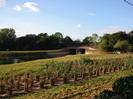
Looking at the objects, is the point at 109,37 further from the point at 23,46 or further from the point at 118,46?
the point at 23,46

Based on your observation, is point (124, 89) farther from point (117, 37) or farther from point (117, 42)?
point (117, 37)

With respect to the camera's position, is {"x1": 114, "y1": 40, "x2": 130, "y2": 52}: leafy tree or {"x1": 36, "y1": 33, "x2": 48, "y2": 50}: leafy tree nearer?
{"x1": 114, "y1": 40, "x2": 130, "y2": 52}: leafy tree

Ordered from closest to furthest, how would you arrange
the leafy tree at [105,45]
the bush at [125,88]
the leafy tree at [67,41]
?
the bush at [125,88]
the leafy tree at [105,45]
the leafy tree at [67,41]

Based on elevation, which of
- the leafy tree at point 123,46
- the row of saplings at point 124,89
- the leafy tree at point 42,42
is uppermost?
the leafy tree at point 42,42

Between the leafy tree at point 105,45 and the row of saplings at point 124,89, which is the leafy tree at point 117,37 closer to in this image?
the leafy tree at point 105,45

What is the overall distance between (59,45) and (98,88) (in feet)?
315

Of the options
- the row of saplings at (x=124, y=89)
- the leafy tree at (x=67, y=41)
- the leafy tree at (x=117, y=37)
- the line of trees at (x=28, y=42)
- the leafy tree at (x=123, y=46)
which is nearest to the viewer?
the row of saplings at (x=124, y=89)

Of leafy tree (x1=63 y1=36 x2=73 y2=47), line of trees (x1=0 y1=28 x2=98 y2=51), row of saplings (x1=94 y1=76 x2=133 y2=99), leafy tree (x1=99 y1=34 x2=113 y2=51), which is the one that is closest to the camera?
row of saplings (x1=94 y1=76 x2=133 y2=99)

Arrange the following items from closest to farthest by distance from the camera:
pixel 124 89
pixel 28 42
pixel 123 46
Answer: pixel 124 89 < pixel 123 46 < pixel 28 42

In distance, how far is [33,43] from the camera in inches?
4444

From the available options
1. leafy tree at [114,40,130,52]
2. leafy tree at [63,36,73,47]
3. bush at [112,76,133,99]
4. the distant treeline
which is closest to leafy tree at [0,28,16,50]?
the distant treeline

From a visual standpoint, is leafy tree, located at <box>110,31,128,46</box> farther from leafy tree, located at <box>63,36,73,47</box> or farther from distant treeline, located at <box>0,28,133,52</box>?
leafy tree, located at <box>63,36,73,47</box>

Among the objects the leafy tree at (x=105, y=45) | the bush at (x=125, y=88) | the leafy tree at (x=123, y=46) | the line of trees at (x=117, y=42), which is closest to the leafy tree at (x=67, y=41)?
the line of trees at (x=117, y=42)

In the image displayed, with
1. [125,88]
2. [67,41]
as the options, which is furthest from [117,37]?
[125,88]
